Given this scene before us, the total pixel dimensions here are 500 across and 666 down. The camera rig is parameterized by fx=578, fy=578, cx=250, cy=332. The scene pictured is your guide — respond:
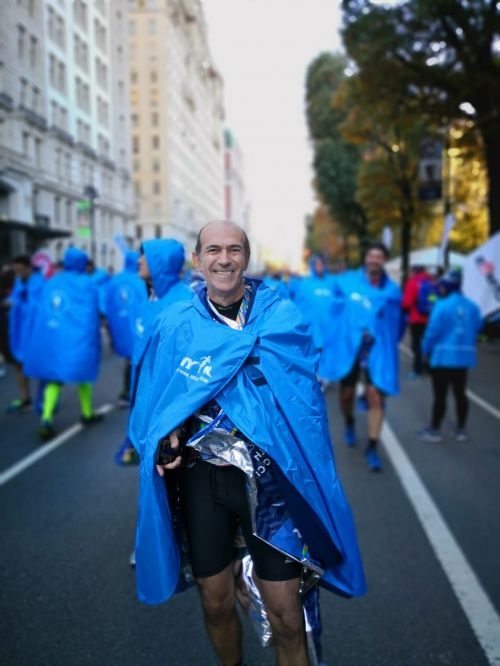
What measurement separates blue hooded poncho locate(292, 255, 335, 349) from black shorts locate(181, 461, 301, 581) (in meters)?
6.37

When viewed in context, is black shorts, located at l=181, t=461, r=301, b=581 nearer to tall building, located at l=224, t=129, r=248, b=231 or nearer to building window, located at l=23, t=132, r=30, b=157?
building window, located at l=23, t=132, r=30, b=157

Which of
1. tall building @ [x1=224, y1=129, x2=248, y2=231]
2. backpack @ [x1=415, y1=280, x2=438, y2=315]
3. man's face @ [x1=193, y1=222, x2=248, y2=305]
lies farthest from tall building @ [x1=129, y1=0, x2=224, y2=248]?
man's face @ [x1=193, y1=222, x2=248, y2=305]

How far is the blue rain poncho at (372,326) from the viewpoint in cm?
544

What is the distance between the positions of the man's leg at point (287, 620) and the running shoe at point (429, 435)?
16.1ft

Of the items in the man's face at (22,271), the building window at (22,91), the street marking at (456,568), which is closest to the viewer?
the street marking at (456,568)

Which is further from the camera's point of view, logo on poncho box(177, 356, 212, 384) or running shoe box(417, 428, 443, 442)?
running shoe box(417, 428, 443, 442)

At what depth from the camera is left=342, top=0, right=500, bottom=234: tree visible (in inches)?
516

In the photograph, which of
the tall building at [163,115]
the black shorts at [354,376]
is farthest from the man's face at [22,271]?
the tall building at [163,115]

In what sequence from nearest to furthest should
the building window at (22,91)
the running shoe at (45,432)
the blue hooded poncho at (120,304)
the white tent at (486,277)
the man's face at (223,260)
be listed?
the man's face at (223,260) → the running shoe at (45,432) → the blue hooded poncho at (120,304) → the white tent at (486,277) → the building window at (22,91)

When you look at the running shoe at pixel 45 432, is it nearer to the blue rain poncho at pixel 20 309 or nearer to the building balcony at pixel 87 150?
the blue rain poncho at pixel 20 309

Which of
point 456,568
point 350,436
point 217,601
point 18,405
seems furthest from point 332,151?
point 217,601

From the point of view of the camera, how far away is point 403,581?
341 centimetres

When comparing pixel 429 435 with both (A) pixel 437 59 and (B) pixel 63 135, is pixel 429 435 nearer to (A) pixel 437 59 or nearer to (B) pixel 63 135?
(A) pixel 437 59

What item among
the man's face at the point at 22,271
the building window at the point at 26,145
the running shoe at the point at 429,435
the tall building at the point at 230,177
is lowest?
the running shoe at the point at 429,435
